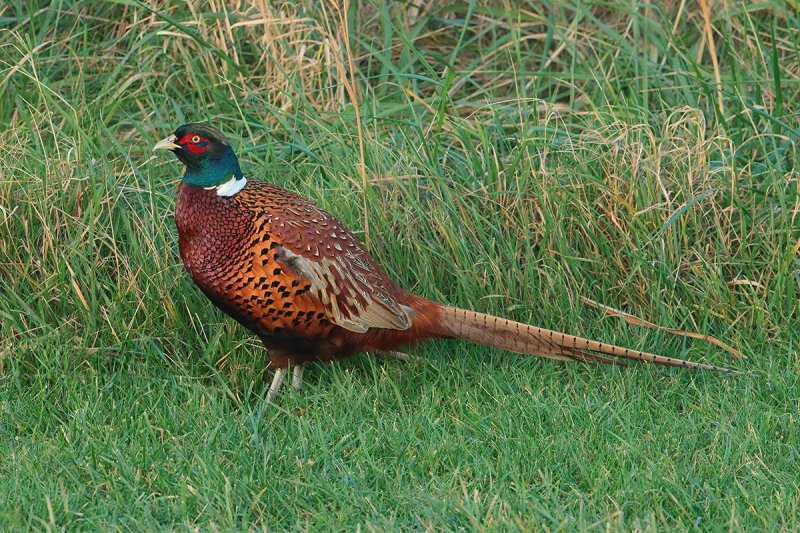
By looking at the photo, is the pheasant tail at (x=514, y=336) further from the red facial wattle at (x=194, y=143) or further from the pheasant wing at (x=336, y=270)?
the red facial wattle at (x=194, y=143)

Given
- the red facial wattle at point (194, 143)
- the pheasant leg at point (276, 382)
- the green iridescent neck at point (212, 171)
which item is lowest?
the pheasant leg at point (276, 382)

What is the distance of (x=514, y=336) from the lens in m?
3.64

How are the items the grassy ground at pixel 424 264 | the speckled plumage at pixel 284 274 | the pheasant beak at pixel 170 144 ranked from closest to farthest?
the grassy ground at pixel 424 264, the speckled plumage at pixel 284 274, the pheasant beak at pixel 170 144

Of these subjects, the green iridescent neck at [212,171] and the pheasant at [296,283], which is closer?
the pheasant at [296,283]

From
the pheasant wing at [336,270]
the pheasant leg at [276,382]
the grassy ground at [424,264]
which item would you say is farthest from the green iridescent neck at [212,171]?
the pheasant leg at [276,382]

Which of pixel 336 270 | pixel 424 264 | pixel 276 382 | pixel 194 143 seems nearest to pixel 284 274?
pixel 336 270

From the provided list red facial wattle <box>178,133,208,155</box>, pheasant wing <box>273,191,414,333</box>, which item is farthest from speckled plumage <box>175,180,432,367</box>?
red facial wattle <box>178,133,208,155</box>

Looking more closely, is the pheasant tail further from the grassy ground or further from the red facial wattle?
the red facial wattle

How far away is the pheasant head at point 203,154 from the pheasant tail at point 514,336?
2.65ft

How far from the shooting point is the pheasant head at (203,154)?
11.6ft

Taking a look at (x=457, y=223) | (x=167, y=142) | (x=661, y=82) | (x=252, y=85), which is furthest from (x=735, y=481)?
(x=252, y=85)

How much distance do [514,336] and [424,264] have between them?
50 cm

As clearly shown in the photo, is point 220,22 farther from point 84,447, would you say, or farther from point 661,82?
point 84,447

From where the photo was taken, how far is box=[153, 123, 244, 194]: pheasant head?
353cm
